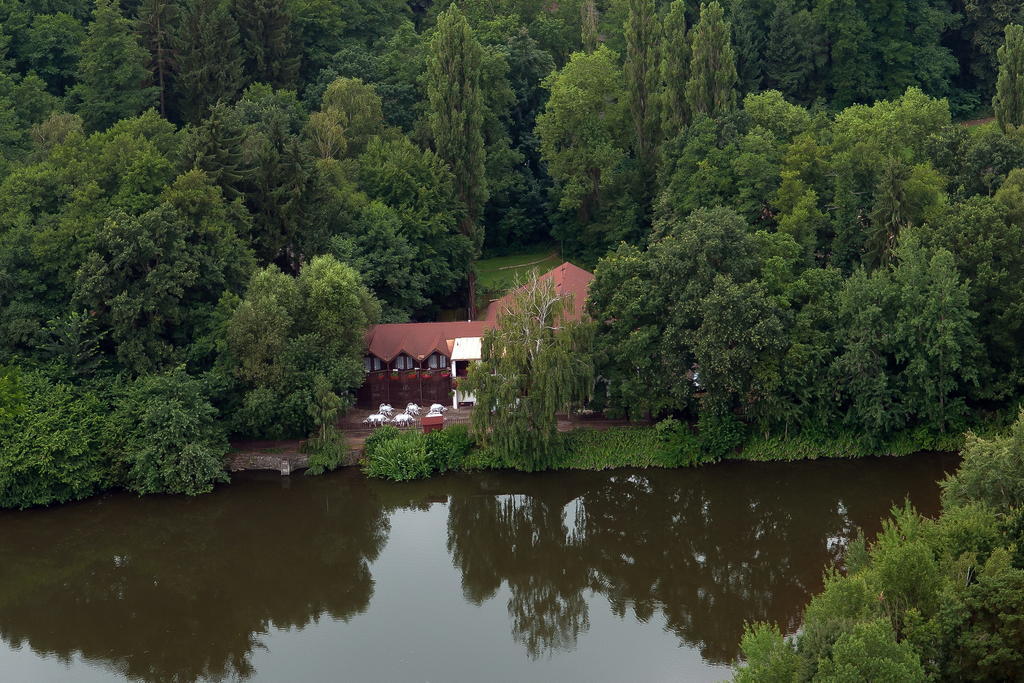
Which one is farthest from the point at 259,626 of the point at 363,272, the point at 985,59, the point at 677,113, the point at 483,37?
the point at 985,59

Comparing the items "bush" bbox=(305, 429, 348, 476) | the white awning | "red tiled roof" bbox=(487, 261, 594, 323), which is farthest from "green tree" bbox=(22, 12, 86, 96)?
"bush" bbox=(305, 429, 348, 476)

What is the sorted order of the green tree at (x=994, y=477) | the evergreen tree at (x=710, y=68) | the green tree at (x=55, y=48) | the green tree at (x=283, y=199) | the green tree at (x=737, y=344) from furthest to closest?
the green tree at (x=55, y=48) → the evergreen tree at (x=710, y=68) → the green tree at (x=283, y=199) → the green tree at (x=737, y=344) → the green tree at (x=994, y=477)

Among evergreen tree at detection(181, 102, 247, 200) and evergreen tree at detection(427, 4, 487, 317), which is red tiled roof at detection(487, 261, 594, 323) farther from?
evergreen tree at detection(181, 102, 247, 200)

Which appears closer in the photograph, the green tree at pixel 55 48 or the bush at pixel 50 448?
the bush at pixel 50 448

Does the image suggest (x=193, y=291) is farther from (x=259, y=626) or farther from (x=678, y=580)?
(x=678, y=580)

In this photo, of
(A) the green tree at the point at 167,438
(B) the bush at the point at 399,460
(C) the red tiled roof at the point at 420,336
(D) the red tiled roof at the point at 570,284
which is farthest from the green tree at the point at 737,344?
(A) the green tree at the point at 167,438

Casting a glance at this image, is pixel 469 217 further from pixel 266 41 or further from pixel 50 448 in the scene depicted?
pixel 50 448

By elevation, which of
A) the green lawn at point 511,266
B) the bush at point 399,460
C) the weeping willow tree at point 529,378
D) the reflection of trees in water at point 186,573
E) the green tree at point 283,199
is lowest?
the reflection of trees in water at point 186,573

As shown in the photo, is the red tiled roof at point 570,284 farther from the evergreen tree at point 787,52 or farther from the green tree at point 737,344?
the evergreen tree at point 787,52
